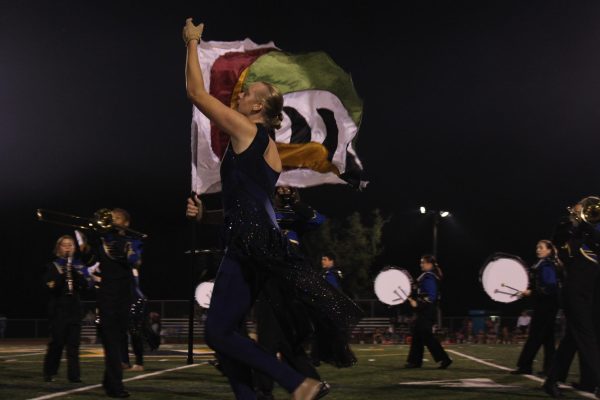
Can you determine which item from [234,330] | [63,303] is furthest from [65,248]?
[234,330]

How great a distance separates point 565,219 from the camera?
858cm

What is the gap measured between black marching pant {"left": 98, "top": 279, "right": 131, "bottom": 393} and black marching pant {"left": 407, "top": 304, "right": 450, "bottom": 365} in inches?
257

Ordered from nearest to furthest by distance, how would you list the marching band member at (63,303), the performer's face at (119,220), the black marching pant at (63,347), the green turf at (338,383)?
1. the green turf at (338,383)
2. the performer's face at (119,220)
3. the black marching pant at (63,347)
4. the marching band member at (63,303)

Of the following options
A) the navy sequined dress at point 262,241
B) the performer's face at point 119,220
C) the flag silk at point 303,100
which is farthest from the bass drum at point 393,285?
the navy sequined dress at point 262,241

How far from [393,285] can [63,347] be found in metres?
8.87

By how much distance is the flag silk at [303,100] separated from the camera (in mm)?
15768

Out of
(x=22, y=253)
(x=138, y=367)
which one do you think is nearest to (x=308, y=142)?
(x=138, y=367)

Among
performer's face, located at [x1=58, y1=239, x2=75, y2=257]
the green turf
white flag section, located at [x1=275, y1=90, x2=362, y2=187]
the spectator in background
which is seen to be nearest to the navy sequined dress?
the green turf

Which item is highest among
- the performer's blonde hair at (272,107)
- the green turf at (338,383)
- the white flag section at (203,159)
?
the white flag section at (203,159)

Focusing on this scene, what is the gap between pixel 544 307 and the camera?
12867 mm

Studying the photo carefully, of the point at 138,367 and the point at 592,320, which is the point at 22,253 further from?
the point at 592,320

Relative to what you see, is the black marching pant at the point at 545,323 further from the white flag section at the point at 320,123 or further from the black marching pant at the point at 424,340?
the white flag section at the point at 320,123

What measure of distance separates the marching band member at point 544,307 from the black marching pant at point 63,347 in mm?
5960

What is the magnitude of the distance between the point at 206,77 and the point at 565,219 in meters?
8.49
